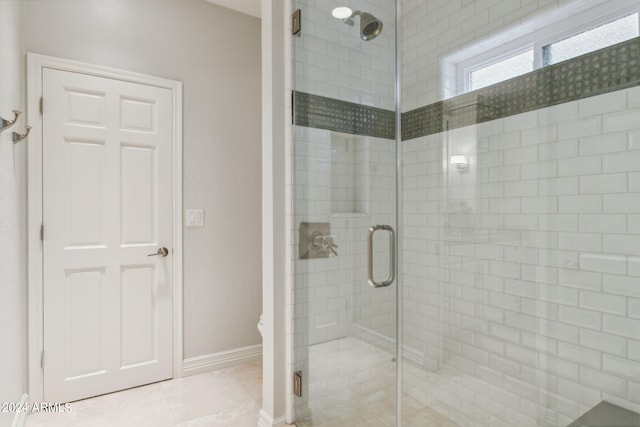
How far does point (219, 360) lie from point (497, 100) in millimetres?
2438

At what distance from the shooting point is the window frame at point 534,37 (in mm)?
1186

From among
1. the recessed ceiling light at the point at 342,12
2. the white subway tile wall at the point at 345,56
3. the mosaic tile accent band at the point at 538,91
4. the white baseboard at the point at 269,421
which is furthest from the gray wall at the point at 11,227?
the mosaic tile accent band at the point at 538,91

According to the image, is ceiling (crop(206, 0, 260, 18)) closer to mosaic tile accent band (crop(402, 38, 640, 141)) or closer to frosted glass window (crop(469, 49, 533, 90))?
mosaic tile accent band (crop(402, 38, 640, 141))

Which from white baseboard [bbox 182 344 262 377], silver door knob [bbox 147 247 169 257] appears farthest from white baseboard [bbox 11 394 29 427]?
silver door knob [bbox 147 247 169 257]

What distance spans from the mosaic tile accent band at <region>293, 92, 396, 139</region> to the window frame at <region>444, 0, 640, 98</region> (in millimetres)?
337

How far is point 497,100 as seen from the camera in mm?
1486

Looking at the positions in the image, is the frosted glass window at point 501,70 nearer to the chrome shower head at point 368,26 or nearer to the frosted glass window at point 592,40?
the frosted glass window at point 592,40

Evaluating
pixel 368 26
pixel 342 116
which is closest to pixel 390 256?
pixel 342 116

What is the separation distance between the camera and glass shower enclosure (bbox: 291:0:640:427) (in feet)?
Answer: 3.96

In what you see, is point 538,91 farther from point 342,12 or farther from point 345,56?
point 342,12

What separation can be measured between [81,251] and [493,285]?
91.4 inches

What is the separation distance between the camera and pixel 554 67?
51.0 inches

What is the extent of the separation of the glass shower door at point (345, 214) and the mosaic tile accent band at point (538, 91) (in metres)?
0.21

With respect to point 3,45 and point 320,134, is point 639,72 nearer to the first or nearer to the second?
point 320,134
